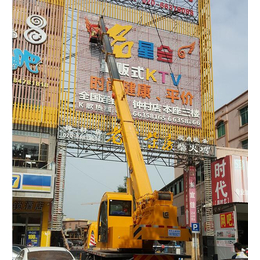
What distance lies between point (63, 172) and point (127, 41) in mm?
11007

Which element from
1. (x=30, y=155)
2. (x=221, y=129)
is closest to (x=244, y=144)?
(x=221, y=129)

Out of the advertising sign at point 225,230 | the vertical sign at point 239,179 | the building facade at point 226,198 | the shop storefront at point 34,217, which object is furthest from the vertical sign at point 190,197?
the shop storefront at point 34,217

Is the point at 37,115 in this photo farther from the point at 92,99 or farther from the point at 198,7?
the point at 198,7

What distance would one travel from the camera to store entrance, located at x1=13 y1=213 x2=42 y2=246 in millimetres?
21922

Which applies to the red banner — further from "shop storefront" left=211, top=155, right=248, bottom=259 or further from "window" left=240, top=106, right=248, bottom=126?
"window" left=240, top=106, right=248, bottom=126

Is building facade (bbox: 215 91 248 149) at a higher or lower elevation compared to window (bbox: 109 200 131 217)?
higher

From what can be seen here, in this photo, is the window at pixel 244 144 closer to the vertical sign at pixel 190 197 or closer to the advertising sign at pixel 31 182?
the vertical sign at pixel 190 197

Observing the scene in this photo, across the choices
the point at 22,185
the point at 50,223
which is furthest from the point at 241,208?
the point at 22,185

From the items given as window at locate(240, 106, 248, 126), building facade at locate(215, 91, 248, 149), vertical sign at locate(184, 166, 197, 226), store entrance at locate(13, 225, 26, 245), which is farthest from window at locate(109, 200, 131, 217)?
window at locate(240, 106, 248, 126)

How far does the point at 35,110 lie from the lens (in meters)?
22.8

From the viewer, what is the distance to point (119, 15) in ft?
88.5

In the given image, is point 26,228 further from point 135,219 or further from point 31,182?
point 135,219

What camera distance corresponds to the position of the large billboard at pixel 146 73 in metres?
24.6

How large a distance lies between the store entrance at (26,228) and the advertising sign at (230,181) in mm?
12493
